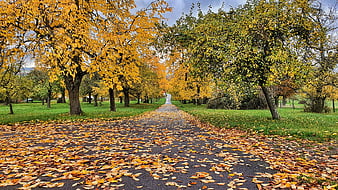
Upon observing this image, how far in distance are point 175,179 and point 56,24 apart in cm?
1067

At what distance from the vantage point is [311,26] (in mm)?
8891

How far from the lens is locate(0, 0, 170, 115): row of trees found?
8.66 metres

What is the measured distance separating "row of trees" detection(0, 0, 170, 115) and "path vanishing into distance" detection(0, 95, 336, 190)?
3.96m

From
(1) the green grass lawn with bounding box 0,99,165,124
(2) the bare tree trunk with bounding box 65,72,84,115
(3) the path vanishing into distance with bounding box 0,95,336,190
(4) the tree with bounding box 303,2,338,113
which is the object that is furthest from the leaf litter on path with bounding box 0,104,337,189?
(2) the bare tree trunk with bounding box 65,72,84,115

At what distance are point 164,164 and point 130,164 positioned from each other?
0.72 meters

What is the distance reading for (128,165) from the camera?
4.21 m

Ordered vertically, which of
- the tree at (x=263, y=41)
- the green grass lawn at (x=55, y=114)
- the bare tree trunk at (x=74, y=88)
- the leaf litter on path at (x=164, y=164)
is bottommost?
the leaf litter on path at (x=164, y=164)

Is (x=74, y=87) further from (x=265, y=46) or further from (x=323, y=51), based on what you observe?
(x=323, y=51)

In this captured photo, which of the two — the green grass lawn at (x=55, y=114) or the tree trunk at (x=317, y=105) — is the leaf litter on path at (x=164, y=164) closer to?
the green grass lawn at (x=55, y=114)

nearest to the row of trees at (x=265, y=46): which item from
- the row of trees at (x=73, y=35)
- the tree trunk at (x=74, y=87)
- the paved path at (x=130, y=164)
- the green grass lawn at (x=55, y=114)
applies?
the paved path at (x=130, y=164)

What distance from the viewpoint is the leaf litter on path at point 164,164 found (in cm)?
336

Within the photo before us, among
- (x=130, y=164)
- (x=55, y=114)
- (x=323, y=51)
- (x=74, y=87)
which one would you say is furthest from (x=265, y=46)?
(x=55, y=114)

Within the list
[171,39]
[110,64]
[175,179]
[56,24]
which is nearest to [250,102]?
[171,39]

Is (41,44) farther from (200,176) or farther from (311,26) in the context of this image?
(311,26)
